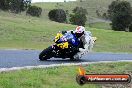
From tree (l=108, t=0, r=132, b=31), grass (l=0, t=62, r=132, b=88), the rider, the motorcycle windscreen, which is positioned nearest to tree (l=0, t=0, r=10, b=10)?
tree (l=108, t=0, r=132, b=31)

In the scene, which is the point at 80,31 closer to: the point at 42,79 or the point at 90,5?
the point at 42,79

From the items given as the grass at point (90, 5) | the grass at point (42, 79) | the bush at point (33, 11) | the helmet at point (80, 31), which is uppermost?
the grass at point (42, 79)

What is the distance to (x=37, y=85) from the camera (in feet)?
33.0

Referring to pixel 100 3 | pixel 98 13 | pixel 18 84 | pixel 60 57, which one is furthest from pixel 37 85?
pixel 100 3

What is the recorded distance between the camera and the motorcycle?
17447 millimetres

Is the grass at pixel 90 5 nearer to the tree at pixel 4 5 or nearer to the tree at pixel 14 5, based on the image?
the tree at pixel 14 5

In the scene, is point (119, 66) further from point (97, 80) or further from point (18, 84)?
point (97, 80)

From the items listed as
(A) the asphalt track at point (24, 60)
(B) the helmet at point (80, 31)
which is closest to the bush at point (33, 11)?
(A) the asphalt track at point (24, 60)

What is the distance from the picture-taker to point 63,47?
17531mm

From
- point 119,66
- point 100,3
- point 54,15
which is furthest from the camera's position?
point 100,3

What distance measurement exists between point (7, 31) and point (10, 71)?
1512 inches

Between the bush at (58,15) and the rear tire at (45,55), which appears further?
the bush at (58,15)

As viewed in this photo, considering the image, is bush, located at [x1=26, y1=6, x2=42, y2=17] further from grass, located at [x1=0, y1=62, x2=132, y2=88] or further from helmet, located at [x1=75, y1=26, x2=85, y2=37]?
grass, located at [x1=0, y1=62, x2=132, y2=88]

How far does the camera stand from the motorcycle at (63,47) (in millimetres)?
17447
